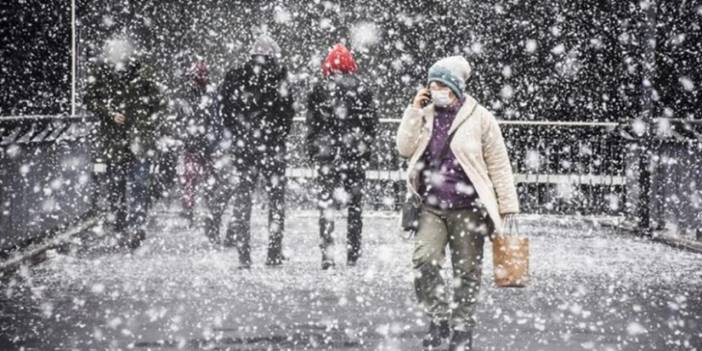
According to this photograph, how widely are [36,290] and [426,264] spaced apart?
359cm

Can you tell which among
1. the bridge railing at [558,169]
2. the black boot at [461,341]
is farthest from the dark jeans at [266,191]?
the bridge railing at [558,169]

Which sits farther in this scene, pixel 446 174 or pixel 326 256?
pixel 326 256

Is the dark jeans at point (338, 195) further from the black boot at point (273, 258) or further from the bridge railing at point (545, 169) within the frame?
the bridge railing at point (545, 169)

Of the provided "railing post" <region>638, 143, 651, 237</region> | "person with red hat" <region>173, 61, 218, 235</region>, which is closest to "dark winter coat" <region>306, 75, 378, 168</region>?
"person with red hat" <region>173, 61, 218, 235</region>

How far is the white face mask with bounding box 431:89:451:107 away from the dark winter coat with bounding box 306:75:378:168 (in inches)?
125

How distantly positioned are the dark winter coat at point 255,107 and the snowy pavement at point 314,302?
3.92ft

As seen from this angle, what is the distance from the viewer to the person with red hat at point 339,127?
→ 31.0ft

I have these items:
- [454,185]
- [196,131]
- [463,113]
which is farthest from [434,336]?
[196,131]

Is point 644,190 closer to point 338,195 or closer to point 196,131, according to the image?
point 338,195

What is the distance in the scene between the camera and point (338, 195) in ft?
31.6

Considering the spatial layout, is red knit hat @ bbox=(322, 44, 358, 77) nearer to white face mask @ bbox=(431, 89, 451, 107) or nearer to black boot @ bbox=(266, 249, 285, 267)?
black boot @ bbox=(266, 249, 285, 267)

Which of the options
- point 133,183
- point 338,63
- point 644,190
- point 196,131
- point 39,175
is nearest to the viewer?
point 338,63

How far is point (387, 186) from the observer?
16.1m

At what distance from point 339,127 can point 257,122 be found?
78 centimetres
